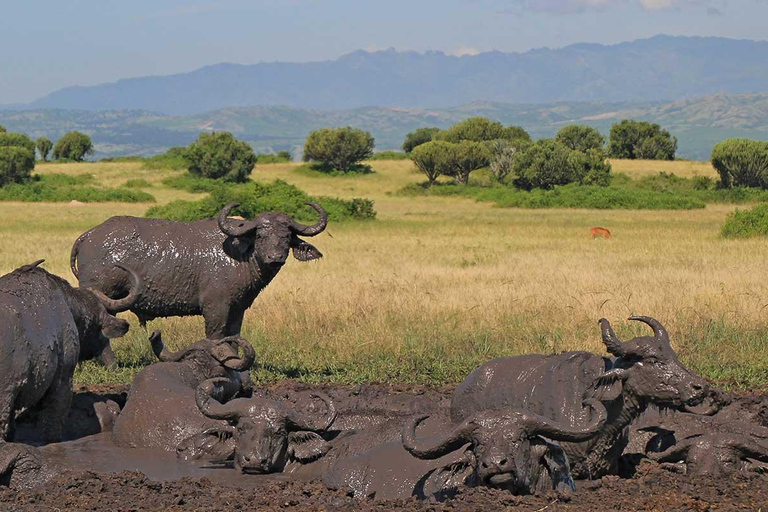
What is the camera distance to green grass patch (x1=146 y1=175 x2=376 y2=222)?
31031mm

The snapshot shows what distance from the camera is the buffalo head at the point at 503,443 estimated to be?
5.98 meters

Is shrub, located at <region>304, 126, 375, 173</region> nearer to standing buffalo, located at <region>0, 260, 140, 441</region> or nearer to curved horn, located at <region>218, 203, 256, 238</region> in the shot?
curved horn, located at <region>218, 203, 256, 238</region>

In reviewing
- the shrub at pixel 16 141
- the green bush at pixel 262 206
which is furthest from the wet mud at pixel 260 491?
the shrub at pixel 16 141

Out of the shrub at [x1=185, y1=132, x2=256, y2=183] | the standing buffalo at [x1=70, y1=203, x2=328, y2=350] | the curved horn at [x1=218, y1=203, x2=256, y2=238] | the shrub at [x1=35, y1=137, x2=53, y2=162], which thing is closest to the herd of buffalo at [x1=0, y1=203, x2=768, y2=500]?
the standing buffalo at [x1=70, y1=203, x2=328, y2=350]

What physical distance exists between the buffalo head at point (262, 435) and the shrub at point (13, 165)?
4761 centimetres

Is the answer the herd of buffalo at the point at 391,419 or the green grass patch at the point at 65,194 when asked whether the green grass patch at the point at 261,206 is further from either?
the herd of buffalo at the point at 391,419

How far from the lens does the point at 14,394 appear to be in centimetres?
739

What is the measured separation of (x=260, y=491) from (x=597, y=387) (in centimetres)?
214

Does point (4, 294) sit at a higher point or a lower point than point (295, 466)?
higher

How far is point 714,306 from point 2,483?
34.1 feet

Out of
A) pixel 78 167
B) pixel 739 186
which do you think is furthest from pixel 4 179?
pixel 739 186

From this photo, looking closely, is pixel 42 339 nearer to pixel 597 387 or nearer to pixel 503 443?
pixel 503 443

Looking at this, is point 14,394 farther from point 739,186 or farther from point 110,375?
point 739,186

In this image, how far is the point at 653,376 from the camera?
6.88 meters
